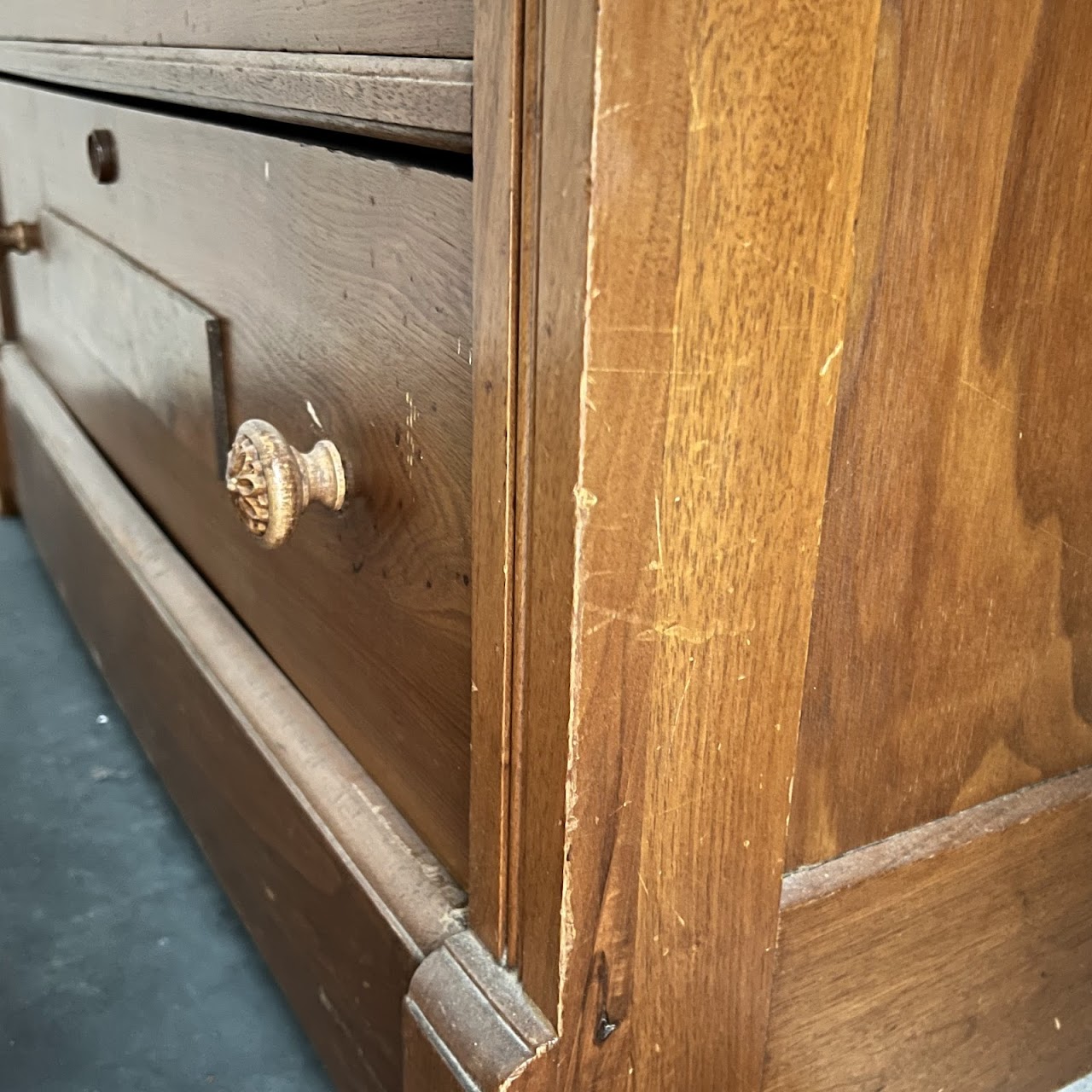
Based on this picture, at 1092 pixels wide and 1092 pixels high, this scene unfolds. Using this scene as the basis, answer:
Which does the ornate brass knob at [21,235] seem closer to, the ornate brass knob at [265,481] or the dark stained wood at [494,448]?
the ornate brass knob at [265,481]

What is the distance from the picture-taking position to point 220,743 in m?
0.65

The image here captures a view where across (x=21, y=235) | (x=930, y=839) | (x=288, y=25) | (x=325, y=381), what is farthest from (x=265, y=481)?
(x=21, y=235)

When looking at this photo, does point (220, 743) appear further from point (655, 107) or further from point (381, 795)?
point (655, 107)

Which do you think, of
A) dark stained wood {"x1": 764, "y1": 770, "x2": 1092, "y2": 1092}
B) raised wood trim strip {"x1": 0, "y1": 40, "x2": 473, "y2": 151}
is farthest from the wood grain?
dark stained wood {"x1": 764, "y1": 770, "x2": 1092, "y2": 1092}

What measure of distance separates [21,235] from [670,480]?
803 millimetres

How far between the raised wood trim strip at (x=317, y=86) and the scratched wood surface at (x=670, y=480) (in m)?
0.06

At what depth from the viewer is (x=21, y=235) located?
948mm

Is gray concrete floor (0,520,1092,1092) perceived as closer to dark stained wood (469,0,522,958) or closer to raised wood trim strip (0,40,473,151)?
dark stained wood (469,0,522,958)

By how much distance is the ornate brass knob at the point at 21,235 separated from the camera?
0.94 meters

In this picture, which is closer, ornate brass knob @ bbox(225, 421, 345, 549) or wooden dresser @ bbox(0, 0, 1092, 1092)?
wooden dresser @ bbox(0, 0, 1092, 1092)

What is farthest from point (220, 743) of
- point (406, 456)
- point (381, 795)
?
point (406, 456)

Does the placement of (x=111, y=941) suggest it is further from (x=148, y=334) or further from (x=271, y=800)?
(x=148, y=334)

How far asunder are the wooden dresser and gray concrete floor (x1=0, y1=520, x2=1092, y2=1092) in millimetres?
51

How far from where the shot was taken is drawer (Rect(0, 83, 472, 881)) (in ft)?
1.33
